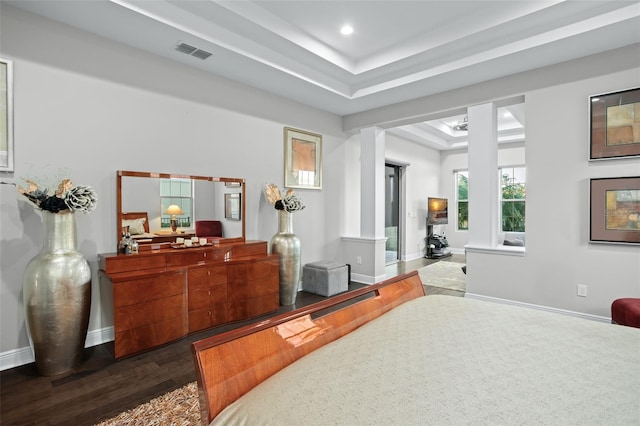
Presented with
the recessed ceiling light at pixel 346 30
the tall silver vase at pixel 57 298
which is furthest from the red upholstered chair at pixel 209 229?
the recessed ceiling light at pixel 346 30

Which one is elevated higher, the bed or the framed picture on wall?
the framed picture on wall

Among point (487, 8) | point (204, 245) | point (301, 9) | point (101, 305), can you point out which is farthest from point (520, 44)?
point (101, 305)

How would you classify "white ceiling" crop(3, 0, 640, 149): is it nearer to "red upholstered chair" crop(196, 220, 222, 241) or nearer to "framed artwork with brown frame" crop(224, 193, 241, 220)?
"framed artwork with brown frame" crop(224, 193, 241, 220)

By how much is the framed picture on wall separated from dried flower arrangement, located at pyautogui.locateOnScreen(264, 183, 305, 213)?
2.44m

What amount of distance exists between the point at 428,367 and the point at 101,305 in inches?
118

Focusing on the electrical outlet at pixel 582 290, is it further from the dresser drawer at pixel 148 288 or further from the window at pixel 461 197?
the window at pixel 461 197

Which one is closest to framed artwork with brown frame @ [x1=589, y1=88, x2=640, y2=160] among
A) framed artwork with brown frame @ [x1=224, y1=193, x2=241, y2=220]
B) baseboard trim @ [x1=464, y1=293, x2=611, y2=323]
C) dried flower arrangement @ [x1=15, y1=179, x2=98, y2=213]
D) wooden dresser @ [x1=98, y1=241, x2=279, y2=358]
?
baseboard trim @ [x1=464, y1=293, x2=611, y2=323]

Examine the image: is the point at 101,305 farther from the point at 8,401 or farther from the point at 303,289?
the point at 303,289

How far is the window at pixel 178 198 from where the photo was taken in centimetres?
329

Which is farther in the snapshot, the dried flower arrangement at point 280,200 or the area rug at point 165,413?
the dried flower arrangement at point 280,200

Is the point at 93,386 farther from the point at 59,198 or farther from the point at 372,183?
the point at 372,183

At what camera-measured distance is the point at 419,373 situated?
1.05 m

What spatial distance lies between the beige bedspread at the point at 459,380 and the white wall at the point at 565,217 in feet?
7.30

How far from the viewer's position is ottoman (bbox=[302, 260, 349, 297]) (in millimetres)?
4480
